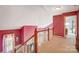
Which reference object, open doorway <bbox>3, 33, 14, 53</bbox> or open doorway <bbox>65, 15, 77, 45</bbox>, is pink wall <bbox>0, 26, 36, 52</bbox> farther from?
open doorway <bbox>65, 15, 77, 45</bbox>

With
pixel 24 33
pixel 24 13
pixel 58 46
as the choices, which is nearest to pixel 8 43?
pixel 24 33

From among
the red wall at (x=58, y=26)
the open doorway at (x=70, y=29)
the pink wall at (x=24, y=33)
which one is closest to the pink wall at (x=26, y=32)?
the pink wall at (x=24, y=33)

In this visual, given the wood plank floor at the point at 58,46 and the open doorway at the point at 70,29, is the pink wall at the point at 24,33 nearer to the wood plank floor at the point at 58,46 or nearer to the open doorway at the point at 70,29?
the wood plank floor at the point at 58,46

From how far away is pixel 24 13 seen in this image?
2.27 metres

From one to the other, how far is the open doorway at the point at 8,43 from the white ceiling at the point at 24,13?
0.45 feet

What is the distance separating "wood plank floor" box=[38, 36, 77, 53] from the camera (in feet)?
7.39

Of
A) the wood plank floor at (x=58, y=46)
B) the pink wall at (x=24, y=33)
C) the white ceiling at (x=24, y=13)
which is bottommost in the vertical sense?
the wood plank floor at (x=58, y=46)

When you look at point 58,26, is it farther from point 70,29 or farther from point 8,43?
point 8,43

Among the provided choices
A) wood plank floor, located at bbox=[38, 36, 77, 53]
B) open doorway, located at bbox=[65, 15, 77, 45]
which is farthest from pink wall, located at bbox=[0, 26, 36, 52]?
open doorway, located at bbox=[65, 15, 77, 45]

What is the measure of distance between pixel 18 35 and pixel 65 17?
79 cm

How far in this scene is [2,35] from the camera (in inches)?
88.1

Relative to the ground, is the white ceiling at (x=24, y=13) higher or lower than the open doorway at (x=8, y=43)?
higher

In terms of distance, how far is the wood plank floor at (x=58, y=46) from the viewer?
2253mm
